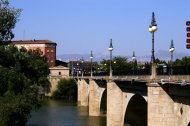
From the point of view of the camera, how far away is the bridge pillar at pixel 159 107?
32.6 metres

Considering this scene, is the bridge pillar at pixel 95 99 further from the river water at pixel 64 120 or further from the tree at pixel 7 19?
the tree at pixel 7 19

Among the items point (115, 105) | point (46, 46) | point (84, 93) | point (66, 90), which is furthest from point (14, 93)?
point (46, 46)

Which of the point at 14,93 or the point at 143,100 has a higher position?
the point at 14,93

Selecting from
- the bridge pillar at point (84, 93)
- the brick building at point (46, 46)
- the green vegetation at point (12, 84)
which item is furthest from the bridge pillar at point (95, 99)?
the brick building at point (46, 46)

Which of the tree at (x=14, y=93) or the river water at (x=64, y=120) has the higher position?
the tree at (x=14, y=93)

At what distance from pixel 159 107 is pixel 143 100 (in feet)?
64.0

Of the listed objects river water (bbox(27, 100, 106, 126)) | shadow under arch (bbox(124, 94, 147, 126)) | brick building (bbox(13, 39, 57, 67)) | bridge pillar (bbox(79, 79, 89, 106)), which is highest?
brick building (bbox(13, 39, 57, 67))

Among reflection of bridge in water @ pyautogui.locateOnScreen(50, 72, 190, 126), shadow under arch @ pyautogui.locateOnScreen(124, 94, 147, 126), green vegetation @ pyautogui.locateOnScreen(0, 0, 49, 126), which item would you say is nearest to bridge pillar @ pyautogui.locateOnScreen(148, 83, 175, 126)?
reflection of bridge in water @ pyautogui.locateOnScreen(50, 72, 190, 126)

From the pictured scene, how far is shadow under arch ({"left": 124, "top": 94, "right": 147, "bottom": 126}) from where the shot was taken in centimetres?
5212

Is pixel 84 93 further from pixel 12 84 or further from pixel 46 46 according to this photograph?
pixel 46 46

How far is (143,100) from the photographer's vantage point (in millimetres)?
52938

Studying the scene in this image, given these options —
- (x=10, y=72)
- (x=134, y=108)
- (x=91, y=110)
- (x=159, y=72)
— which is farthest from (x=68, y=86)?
(x=159, y=72)

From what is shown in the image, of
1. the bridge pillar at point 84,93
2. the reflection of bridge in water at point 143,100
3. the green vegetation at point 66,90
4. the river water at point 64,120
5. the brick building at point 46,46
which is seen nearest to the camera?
the reflection of bridge in water at point 143,100

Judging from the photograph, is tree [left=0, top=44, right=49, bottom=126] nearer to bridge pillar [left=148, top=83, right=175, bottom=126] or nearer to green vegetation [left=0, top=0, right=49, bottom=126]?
green vegetation [left=0, top=0, right=49, bottom=126]
